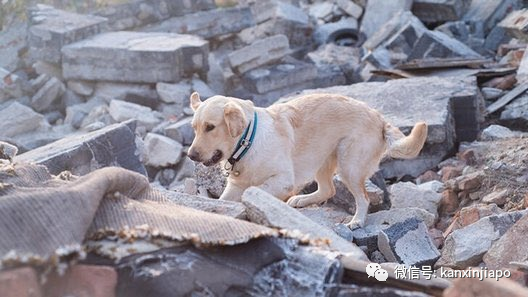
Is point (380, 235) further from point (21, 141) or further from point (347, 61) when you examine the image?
point (347, 61)

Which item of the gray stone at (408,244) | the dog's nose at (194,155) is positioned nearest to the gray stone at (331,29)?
the dog's nose at (194,155)

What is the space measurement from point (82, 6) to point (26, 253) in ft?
38.0

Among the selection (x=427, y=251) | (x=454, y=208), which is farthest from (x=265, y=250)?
(x=454, y=208)

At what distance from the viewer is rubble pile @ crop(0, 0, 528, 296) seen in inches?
138

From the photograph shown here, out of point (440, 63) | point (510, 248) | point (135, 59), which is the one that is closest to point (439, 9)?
point (440, 63)

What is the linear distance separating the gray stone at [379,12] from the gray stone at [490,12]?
4.02 ft

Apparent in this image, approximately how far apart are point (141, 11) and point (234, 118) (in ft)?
27.7

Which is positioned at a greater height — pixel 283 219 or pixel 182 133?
pixel 283 219

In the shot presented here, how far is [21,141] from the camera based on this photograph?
33.1 ft

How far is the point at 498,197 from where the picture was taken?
22.2 feet

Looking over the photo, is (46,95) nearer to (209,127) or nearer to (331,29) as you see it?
(331,29)

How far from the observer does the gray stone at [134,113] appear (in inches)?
419

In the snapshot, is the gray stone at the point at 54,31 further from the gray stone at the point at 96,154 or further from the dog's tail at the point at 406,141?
the dog's tail at the point at 406,141

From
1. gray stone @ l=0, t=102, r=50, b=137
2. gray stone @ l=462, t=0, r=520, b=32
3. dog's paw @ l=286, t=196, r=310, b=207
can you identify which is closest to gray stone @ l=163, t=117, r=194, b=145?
gray stone @ l=0, t=102, r=50, b=137
